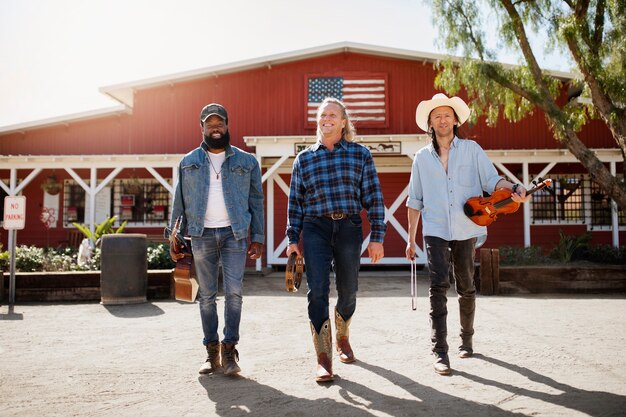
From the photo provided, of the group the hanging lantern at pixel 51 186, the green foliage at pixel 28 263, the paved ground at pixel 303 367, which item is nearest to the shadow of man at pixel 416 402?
the paved ground at pixel 303 367

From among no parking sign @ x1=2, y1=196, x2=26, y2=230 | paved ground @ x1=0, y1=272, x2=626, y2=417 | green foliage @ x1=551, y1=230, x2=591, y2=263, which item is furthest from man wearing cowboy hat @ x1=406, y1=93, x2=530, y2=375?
green foliage @ x1=551, y1=230, x2=591, y2=263

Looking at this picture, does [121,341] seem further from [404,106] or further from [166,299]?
[404,106]

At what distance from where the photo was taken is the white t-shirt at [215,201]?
13.3 ft

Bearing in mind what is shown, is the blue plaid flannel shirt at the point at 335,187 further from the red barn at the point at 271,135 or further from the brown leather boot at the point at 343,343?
the red barn at the point at 271,135

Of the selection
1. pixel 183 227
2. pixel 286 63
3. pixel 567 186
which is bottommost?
pixel 183 227

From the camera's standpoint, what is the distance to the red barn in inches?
587

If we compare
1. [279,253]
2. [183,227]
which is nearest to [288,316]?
[183,227]

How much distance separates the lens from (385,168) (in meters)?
15.0

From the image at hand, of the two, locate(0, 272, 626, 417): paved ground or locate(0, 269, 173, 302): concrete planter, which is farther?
locate(0, 269, 173, 302): concrete planter

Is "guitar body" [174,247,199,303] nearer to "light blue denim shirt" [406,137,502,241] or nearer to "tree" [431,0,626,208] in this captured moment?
"light blue denim shirt" [406,137,502,241]

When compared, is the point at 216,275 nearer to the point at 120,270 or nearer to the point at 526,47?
the point at 120,270

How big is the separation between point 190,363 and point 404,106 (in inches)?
475

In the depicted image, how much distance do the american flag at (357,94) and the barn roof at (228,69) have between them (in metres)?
0.74

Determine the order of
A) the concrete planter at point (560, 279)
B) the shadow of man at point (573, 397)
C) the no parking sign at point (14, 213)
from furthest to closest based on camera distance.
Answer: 1. the concrete planter at point (560, 279)
2. the no parking sign at point (14, 213)
3. the shadow of man at point (573, 397)
